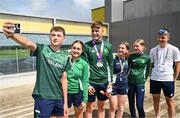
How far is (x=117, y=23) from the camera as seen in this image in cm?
2036

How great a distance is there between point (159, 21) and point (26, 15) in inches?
301

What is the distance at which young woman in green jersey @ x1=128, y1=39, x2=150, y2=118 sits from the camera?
18.7 ft

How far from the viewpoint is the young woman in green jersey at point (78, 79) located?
14.9 feet

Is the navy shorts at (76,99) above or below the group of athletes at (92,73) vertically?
below

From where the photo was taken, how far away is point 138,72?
5.76 m

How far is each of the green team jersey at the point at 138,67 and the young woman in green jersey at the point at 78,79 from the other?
1.42m

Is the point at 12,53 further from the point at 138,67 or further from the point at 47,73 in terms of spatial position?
the point at 47,73

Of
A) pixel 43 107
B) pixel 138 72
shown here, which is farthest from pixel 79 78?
pixel 138 72

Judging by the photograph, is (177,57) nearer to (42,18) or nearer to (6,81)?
(6,81)

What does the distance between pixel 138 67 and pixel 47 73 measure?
2.65 m

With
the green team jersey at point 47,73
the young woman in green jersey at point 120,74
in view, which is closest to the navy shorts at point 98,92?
the young woman in green jersey at point 120,74

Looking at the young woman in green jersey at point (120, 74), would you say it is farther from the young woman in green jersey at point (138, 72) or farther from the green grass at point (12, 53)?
the green grass at point (12, 53)

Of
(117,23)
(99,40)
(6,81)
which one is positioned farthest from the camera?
(117,23)

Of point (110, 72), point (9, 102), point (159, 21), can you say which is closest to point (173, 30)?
point (159, 21)
